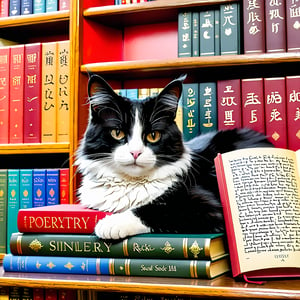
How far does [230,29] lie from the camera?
4.47 ft

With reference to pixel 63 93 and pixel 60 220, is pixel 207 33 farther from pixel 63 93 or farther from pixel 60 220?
pixel 60 220

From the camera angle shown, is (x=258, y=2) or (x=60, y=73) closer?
(x=258, y=2)

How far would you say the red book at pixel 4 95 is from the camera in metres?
1.52

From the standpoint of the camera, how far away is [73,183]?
1428 millimetres

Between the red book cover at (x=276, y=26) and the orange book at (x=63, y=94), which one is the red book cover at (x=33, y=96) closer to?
the orange book at (x=63, y=94)

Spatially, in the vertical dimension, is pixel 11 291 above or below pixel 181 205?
below

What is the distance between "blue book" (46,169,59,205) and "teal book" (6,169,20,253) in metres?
0.10

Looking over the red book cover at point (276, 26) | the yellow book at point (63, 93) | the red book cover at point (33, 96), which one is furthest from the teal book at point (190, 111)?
the red book cover at point (33, 96)

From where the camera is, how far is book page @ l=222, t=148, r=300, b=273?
0.99 m

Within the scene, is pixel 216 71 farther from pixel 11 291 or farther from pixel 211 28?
pixel 11 291

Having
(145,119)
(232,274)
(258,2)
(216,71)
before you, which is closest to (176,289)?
→ (232,274)

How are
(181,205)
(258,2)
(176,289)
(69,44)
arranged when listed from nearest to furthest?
(176,289) → (181,205) → (258,2) → (69,44)

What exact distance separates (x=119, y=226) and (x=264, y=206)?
1.01 ft

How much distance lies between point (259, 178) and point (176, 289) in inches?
11.5
